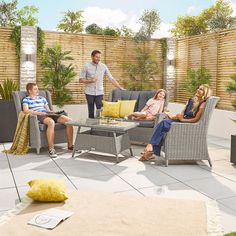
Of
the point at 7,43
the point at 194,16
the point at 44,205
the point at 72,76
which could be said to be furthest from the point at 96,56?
the point at 194,16

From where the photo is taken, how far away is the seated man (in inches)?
209

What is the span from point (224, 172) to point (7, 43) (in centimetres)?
646

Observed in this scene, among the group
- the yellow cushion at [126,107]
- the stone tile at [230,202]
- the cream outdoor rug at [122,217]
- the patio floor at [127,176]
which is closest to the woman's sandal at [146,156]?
the patio floor at [127,176]

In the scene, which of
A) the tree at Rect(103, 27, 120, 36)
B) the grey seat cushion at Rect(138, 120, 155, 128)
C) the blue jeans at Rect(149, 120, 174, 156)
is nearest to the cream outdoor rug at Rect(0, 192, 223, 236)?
the blue jeans at Rect(149, 120, 174, 156)

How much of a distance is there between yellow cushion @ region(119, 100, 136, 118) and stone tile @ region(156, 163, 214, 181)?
71.4 inches

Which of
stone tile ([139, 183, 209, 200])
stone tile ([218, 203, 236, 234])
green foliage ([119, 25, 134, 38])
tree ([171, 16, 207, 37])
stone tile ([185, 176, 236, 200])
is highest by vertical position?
tree ([171, 16, 207, 37])

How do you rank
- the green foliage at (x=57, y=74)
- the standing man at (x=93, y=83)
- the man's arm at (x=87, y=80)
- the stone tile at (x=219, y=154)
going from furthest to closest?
the green foliage at (x=57, y=74), the standing man at (x=93, y=83), the man's arm at (x=87, y=80), the stone tile at (x=219, y=154)

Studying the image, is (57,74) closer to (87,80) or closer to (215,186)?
(87,80)

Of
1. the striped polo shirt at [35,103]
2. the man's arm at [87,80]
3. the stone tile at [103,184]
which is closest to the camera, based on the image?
the stone tile at [103,184]

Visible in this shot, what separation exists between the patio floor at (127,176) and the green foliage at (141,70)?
4545 mm

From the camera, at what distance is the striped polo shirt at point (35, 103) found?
5.46 m

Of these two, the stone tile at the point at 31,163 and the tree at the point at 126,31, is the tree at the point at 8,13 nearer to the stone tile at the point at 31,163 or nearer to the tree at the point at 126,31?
the tree at the point at 126,31

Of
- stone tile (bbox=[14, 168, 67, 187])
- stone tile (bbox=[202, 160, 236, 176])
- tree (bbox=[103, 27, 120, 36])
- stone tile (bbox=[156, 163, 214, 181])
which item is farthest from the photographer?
A: tree (bbox=[103, 27, 120, 36])

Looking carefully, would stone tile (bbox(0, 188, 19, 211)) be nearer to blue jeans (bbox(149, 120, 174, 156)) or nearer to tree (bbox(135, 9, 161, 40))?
blue jeans (bbox(149, 120, 174, 156))
